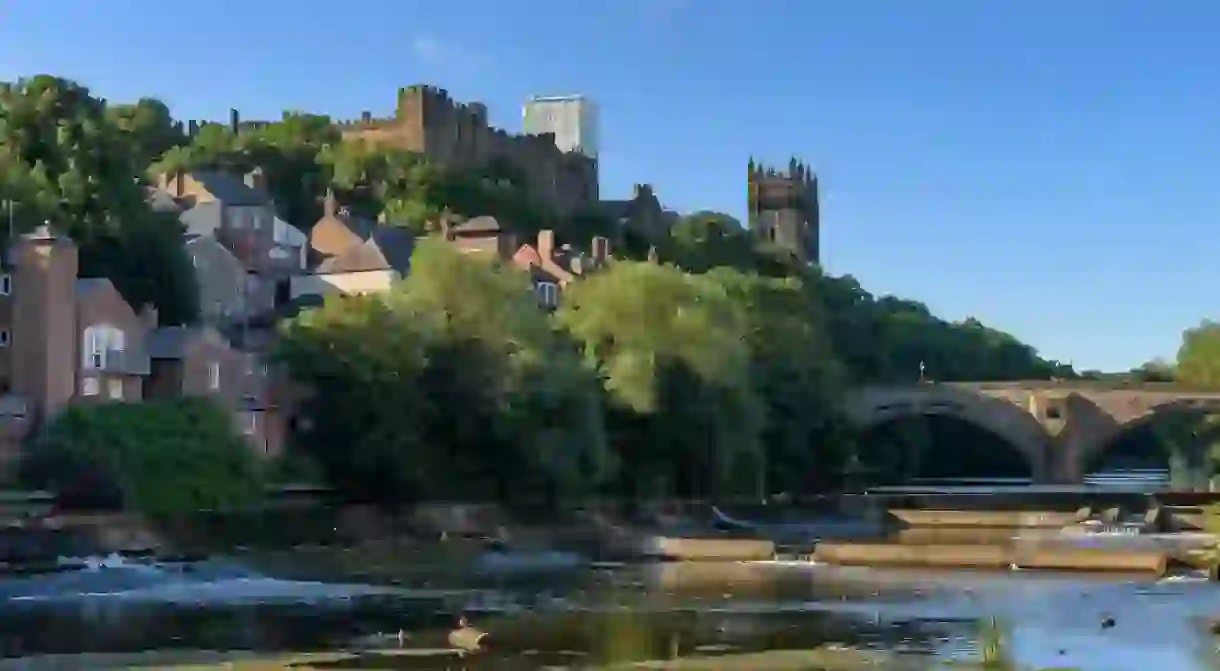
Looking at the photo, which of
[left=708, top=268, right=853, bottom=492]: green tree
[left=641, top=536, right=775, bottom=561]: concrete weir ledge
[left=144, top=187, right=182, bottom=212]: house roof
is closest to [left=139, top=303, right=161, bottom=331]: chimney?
[left=144, top=187, right=182, bottom=212]: house roof

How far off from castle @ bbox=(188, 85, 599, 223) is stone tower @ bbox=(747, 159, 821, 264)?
39.2 meters

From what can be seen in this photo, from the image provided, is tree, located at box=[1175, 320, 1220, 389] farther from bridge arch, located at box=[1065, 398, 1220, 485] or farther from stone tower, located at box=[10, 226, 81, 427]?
stone tower, located at box=[10, 226, 81, 427]

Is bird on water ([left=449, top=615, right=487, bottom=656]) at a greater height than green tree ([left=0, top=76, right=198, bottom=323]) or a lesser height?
lesser

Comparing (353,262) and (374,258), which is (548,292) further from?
(353,262)

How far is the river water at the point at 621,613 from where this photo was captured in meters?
35.2

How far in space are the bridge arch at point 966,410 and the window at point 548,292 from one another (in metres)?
19.7

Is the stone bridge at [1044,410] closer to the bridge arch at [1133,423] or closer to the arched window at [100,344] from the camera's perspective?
the bridge arch at [1133,423]

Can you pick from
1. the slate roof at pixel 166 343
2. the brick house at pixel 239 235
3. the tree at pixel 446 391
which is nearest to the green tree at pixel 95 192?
the slate roof at pixel 166 343

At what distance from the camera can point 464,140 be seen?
481 feet

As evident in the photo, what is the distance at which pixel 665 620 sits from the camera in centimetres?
4028

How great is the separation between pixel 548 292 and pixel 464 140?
52061 millimetres

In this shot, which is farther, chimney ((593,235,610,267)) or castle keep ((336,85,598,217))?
castle keep ((336,85,598,217))

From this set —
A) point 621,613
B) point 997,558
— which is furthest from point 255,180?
point 621,613

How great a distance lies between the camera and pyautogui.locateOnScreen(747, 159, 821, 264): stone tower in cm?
19575
